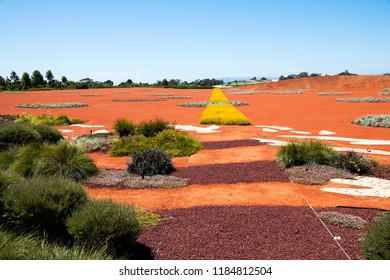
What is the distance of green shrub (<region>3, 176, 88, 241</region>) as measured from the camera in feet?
16.6

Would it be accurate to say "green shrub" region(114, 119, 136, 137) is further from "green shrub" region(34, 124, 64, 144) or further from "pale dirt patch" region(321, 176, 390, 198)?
"pale dirt patch" region(321, 176, 390, 198)

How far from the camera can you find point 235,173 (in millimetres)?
9055

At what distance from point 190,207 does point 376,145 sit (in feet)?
29.9

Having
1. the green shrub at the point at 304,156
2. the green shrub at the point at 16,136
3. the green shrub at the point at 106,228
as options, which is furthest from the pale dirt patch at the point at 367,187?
the green shrub at the point at 16,136

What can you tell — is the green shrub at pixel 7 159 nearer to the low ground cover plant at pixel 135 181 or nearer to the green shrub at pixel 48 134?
the low ground cover plant at pixel 135 181

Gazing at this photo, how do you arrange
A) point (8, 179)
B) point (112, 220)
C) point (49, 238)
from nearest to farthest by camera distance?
1. point (112, 220)
2. point (49, 238)
3. point (8, 179)

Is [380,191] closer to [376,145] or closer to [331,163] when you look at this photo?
[331,163]

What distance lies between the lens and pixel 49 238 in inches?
197

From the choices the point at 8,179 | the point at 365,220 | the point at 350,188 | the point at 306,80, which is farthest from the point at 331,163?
the point at 306,80

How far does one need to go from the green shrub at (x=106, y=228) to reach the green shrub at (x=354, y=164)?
20.4ft

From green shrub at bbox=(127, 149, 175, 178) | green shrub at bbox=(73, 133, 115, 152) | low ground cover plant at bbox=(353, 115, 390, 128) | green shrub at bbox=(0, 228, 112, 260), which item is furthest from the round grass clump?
low ground cover plant at bbox=(353, 115, 390, 128)

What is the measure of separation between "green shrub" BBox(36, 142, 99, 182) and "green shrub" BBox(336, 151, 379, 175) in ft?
19.8

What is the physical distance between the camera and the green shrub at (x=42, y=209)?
16.6ft

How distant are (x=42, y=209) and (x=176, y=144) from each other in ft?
23.4
